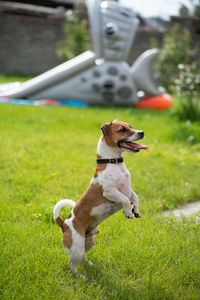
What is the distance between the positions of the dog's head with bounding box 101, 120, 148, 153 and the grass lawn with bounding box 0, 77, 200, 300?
85 centimetres

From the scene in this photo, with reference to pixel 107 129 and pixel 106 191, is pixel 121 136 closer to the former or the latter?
pixel 107 129

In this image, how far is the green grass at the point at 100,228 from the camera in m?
2.08

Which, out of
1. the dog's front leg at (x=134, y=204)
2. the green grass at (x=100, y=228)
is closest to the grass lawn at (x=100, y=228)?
the green grass at (x=100, y=228)

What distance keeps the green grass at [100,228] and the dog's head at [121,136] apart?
852 mm

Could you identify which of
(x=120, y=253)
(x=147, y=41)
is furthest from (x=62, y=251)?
(x=147, y=41)

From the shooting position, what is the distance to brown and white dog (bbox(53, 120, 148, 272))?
2.06m

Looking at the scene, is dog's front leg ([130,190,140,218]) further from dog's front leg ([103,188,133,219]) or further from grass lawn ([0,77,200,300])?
grass lawn ([0,77,200,300])

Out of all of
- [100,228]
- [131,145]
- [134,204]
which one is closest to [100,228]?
[100,228]

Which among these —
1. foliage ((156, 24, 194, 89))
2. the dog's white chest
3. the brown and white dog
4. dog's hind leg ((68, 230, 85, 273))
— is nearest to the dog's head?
the brown and white dog

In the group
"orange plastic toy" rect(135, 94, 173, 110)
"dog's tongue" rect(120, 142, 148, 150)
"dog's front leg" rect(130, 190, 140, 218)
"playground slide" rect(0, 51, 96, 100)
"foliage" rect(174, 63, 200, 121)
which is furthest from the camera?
"orange plastic toy" rect(135, 94, 173, 110)

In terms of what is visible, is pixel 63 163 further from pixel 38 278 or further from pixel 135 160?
pixel 38 278

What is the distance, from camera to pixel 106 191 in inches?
81.3

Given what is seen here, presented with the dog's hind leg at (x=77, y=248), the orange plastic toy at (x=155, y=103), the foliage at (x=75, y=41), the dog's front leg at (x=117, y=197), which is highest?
the foliage at (x=75, y=41)

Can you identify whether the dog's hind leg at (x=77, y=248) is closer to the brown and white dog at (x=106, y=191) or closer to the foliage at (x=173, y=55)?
the brown and white dog at (x=106, y=191)
